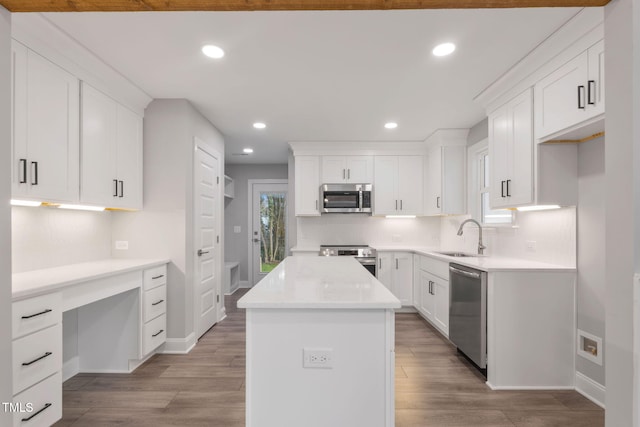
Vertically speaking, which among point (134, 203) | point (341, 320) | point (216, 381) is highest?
point (134, 203)

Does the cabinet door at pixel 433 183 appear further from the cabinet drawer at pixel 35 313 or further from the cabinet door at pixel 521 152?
the cabinet drawer at pixel 35 313

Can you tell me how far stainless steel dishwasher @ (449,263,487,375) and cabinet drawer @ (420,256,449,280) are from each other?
9.8 inches

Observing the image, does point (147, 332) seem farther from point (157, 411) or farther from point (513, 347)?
point (513, 347)

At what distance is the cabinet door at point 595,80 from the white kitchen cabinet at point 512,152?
1.85 ft

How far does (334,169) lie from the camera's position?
487 centimetres

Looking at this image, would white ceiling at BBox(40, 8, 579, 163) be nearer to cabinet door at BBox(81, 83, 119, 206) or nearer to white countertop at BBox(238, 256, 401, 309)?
cabinet door at BBox(81, 83, 119, 206)

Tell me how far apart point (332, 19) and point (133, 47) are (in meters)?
1.41

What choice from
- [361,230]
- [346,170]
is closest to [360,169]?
A: [346,170]

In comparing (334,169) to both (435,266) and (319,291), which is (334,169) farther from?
(319,291)

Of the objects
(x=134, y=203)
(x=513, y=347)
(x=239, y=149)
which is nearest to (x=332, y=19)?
(x=134, y=203)

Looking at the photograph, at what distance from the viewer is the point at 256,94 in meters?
3.04

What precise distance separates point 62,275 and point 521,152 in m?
3.51

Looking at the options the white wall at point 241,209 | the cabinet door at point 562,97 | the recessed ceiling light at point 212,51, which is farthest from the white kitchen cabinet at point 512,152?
the white wall at point 241,209

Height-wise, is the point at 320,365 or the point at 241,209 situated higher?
the point at 241,209
